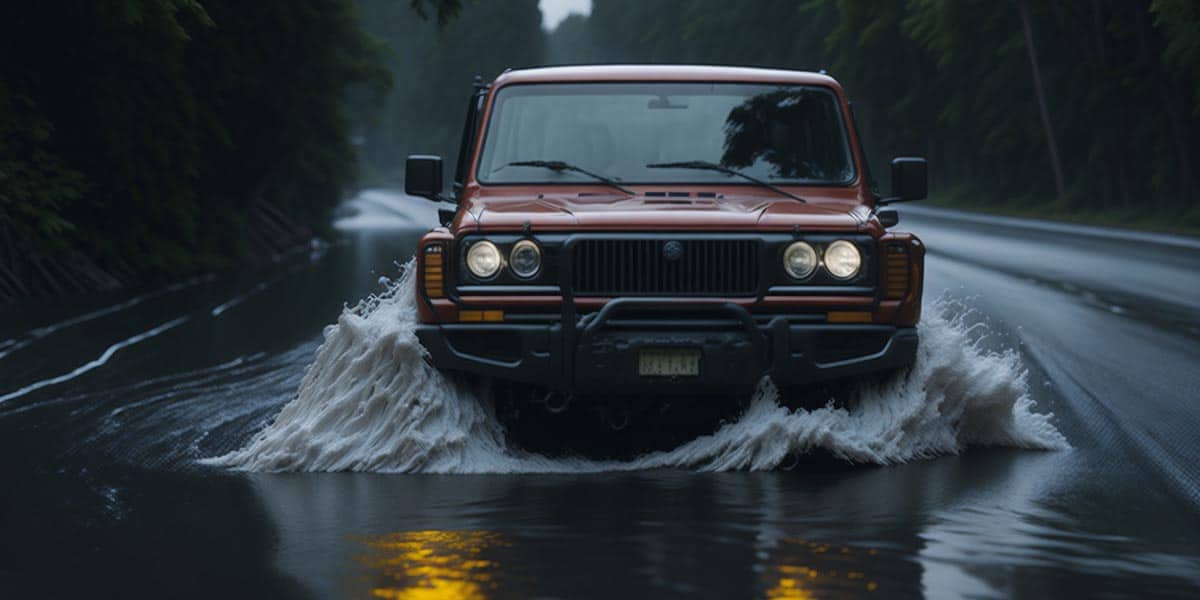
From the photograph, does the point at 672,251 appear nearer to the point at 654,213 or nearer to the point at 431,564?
the point at 654,213

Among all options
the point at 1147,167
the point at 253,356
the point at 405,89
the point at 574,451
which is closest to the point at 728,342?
the point at 574,451

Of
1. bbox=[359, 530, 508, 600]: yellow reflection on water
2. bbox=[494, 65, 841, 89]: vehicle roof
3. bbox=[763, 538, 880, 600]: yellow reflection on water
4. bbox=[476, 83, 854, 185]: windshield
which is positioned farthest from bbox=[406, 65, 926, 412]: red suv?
bbox=[763, 538, 880, 600]: yellow reflection on water

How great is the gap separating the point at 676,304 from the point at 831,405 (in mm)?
841

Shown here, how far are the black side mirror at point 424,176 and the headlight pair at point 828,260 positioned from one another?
225cm

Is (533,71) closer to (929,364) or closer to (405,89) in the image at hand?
(929,364)

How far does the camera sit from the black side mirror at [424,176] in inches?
378

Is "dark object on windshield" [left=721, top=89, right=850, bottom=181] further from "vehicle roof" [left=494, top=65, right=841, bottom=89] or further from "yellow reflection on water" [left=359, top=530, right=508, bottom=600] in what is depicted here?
"yellow reflection on water" [left=359, top=530, right=508, bottom=600]

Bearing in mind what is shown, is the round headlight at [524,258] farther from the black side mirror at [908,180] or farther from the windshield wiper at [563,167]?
the black side mirror at [908,180]

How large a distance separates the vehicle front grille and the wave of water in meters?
0.52

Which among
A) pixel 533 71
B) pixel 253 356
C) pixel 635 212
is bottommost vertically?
pixel 253 356

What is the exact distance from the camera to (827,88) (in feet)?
32.5

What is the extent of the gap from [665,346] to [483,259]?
0.93 meters

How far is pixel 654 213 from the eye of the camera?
8.26 metres

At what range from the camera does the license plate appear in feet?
26.0
